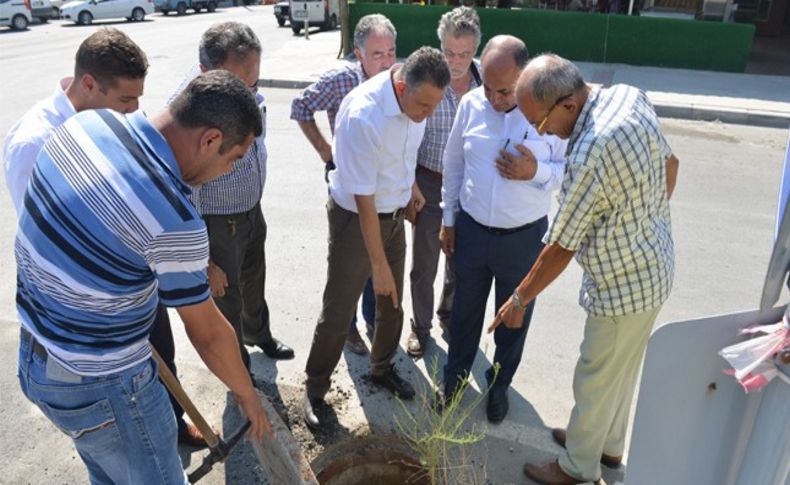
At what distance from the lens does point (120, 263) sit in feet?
5.42

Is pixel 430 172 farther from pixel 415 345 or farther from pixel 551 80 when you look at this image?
pixel 551 80

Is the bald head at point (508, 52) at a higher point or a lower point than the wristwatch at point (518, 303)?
higher

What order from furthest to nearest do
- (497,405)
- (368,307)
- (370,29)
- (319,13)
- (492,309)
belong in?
(319,13) → (492,309) → (368,307) → (370,29) → (497,405)

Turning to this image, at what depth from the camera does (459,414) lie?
3285mm

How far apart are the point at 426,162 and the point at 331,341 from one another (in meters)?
1.19

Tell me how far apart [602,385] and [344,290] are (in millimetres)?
1286

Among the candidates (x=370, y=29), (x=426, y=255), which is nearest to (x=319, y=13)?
(x=370, y=29)

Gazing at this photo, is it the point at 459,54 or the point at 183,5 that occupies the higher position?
the point at 459,54

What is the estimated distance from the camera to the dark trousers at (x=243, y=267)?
120 inches

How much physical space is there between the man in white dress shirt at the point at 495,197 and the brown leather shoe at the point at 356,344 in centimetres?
73

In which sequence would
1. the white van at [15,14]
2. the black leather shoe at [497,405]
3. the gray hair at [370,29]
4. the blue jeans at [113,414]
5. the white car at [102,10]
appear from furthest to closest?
the white car at [102,10], the white van at [15,14], the gray hair at [370,29], the black leather shoe at [497,405], the blue jeans at [113,414]

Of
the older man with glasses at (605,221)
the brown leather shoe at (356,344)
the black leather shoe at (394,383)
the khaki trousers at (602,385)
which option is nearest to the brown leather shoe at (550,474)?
the khaki trousers at (602,385)

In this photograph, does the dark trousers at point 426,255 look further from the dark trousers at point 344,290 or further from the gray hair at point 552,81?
the gray hair at point 552,81

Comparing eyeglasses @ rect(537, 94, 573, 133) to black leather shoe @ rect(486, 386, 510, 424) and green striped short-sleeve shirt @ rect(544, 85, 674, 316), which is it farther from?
black leather shoe @ rect(486, 386, 510, 424)
